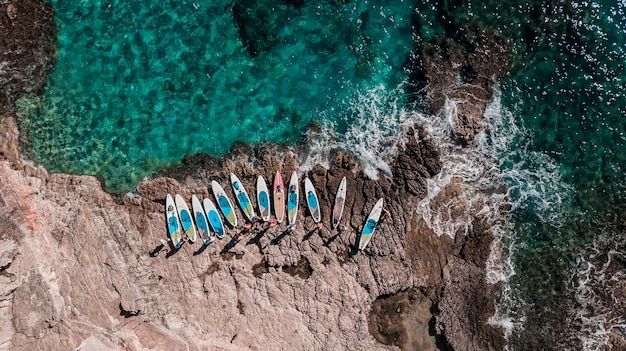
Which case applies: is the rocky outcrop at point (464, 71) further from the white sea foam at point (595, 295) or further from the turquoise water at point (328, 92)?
the white sea foam at point (595, 295)

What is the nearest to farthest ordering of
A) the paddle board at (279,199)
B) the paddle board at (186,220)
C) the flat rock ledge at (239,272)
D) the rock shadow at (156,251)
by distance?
the flat rock ledge at (239,272) < the rock shadow at (156,251) < the paddle board at (186,220) < the paddle board at (279,199)

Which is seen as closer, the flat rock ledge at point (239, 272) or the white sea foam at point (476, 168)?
the flat rock ledge at point (239, 272)

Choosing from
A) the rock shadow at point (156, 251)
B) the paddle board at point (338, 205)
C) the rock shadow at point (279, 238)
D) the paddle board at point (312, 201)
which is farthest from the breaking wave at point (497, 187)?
the rock shadow at point (156, 251)

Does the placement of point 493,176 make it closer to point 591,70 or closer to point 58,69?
point 591,70

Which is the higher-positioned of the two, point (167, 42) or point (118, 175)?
point (167, 42)

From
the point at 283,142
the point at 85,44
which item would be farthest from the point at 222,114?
the point at 85,44

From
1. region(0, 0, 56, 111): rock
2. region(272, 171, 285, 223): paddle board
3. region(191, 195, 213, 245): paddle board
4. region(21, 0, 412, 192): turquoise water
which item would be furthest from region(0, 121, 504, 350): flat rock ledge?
region(0, 0, 56, 111): rock
